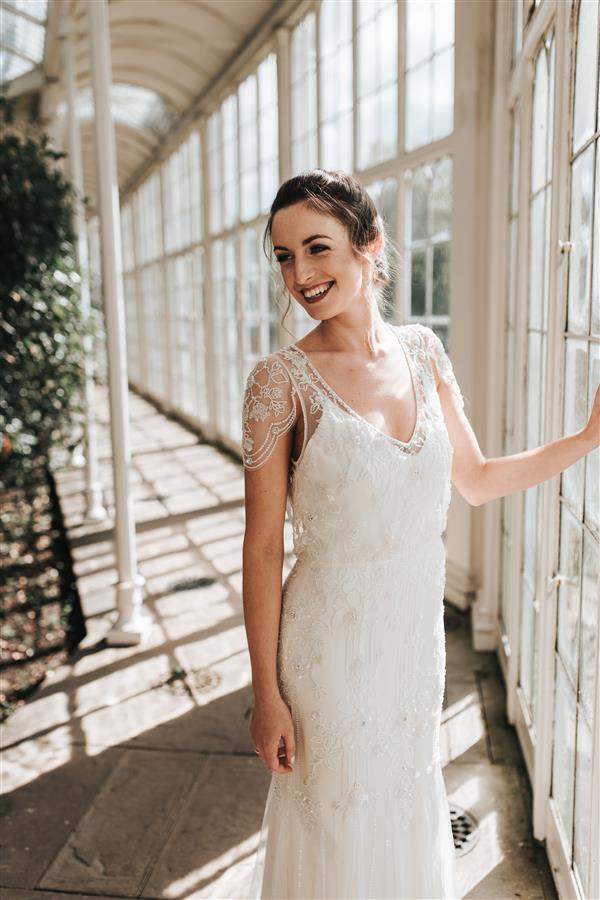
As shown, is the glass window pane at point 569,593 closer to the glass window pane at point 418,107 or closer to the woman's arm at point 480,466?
the woman's arm at point 480,466

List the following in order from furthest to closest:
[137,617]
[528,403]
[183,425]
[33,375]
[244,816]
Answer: [183,425]
[33,375]
[137,617]
[528,403]
[244,816]


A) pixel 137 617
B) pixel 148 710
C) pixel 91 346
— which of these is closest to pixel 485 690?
pixel 148 710

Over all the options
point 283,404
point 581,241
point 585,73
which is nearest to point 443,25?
point 585,73

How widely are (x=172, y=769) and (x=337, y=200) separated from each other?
7.87 feet

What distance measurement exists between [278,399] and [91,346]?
5.96 meters

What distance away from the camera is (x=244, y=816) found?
2.79 meters

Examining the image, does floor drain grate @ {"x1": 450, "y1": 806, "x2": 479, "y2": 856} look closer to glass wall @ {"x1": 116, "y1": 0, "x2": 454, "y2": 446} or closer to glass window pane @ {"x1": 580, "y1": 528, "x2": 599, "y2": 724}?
glass window pane @ {"x1": 580, "y1": 528, "x2": 599, "y2": 724}

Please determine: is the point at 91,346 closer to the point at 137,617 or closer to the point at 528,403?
the point at 137,617

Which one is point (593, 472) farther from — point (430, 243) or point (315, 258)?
point (430, 243)

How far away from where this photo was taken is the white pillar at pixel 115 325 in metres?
3.93

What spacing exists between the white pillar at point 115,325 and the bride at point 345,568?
2574 millimetres

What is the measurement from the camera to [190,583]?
5258 mm

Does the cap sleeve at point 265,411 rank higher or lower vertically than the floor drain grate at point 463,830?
higher

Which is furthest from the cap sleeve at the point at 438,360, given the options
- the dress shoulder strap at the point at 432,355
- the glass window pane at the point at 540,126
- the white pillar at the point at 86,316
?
the white pillar at the point at 86,316
